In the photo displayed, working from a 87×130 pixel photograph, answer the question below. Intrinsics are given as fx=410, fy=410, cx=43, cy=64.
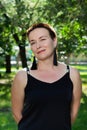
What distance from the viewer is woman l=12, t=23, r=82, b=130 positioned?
Result: 318cm

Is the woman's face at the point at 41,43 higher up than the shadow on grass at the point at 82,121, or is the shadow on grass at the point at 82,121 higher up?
the woman's face at the point at 41,43

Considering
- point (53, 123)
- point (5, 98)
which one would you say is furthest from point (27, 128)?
point (5, 98)

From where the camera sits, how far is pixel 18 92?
3.36 metres

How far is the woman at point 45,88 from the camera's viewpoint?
3.18m

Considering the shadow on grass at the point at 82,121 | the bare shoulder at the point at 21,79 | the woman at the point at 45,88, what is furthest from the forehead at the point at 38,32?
the shadow on grass at the point at 82,121

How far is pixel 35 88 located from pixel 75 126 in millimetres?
7034

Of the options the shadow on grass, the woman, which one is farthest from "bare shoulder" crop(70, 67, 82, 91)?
the shadow on grass

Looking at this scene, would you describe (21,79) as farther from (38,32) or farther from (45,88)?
(38,32)

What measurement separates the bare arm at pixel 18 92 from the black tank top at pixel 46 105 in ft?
0.17

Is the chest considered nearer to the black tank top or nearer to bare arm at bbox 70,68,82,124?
the black tank top

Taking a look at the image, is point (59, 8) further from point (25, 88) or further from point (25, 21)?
point (25, 88)

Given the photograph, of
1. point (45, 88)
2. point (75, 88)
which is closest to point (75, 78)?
point (75, 88)

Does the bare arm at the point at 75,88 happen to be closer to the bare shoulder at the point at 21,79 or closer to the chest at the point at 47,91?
the chest at the point at 47,91

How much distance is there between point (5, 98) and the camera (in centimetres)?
1669
